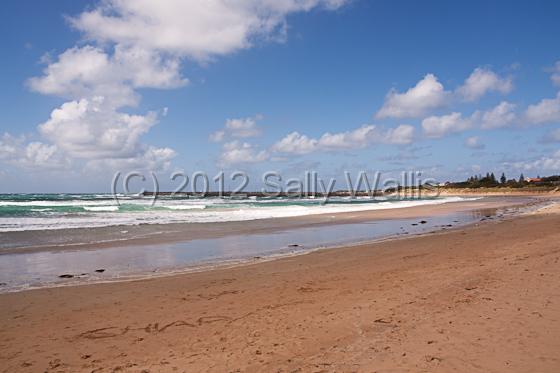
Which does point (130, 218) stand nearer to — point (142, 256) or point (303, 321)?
point (142, 256)

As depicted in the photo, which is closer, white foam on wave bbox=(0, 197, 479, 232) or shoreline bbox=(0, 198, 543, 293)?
shoreline bbox=(0, 198, 543, 293)

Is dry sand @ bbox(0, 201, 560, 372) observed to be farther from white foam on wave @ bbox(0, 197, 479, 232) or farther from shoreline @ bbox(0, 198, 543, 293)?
white foam on wave @ bbox(0, 197, 479, 232)

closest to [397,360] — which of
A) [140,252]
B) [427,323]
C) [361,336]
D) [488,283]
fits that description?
[361,336]

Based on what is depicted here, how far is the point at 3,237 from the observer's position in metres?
17.0

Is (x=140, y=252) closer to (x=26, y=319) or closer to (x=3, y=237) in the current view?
(x=26, y=319)

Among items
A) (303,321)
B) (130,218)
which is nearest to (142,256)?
(303,321)

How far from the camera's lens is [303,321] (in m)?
5.73

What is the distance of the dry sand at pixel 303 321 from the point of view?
4.40m

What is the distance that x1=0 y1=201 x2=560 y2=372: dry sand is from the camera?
440 centimetres

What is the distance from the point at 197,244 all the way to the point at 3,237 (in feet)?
28.5

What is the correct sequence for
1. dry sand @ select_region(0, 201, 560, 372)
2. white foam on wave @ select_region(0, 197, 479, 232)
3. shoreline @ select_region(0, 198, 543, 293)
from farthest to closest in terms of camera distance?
white foam on wave @ select_region(0, 197, 479, 232)
shoreline @ select_region(0, 198, 543, 293)
dry sand @ select_region(0, 201, 560, 372)

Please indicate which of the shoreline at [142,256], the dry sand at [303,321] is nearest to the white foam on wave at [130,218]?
the shoreline at [142,256]

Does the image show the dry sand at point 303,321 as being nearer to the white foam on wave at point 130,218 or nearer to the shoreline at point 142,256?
the shoreline at point 142,256

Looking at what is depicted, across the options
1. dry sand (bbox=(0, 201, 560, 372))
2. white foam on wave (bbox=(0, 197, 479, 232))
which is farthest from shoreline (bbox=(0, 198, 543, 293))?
white foam on wave (bbox=(0, 197, 479, 232))
